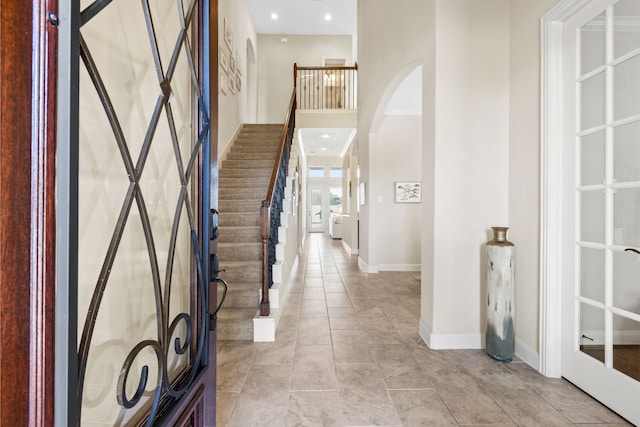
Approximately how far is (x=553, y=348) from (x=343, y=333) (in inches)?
60.7

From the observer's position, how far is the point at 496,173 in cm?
238

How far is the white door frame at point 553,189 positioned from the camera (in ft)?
6.41

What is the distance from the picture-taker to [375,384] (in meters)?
1.90

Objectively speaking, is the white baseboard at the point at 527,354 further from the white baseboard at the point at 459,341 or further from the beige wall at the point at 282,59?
the beige wall at the point at 282,59

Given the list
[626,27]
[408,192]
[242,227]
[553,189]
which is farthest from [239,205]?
[626,27]

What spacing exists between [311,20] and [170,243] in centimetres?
875

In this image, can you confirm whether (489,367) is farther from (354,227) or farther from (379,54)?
(354,227)

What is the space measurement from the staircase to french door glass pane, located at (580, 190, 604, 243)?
254cm

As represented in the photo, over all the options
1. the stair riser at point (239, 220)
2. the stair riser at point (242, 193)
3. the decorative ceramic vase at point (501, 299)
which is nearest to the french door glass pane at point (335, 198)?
the stair riser at point (242, 193)

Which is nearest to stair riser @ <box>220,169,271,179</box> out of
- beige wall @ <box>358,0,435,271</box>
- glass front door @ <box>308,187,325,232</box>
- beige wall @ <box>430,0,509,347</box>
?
beige wall @ <box>358,0,435,271</box>

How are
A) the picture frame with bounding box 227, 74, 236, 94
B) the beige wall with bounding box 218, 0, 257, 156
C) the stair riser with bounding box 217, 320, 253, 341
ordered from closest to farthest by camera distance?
the stair riser with bounding box 217, 320, 253, 341 → the beige wall with bounding box 218, 0, 257, 156 → the picture frame with bounding box 227, 74, 236, 94

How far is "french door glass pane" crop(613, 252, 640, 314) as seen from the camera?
1565mm

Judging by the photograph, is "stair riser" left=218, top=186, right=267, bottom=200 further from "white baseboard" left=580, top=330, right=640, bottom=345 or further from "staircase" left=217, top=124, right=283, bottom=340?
"white baseboard" left=580, top=330, right=640, bottom=345

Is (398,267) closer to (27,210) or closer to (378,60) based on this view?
(378,60)
